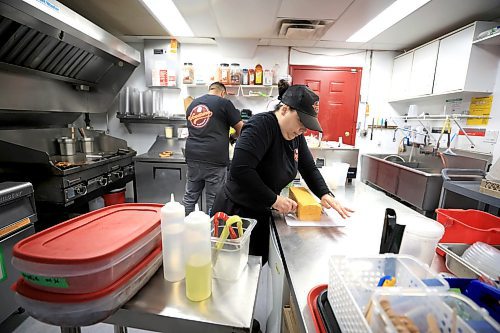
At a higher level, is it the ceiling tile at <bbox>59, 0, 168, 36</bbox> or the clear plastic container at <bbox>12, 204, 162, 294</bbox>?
the ceiling tile at <bbox>59, 0, 168, 36</bbox>

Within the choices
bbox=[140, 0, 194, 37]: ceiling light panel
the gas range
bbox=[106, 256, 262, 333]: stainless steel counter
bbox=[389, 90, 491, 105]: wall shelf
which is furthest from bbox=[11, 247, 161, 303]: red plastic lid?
bbox=[389, 90, 491, 105]: wall shelf

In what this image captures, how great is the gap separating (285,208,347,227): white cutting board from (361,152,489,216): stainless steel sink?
189cm

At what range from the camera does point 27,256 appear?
0.60 metres

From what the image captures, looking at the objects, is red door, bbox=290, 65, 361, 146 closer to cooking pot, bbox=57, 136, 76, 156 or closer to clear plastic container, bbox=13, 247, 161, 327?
cooking pot, bbox=57, 136, 76, 156

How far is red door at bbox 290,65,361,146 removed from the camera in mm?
3994

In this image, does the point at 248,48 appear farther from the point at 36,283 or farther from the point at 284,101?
the point at 36,283

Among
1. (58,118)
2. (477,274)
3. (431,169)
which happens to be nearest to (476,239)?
(477,274)

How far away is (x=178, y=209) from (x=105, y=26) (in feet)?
11.7

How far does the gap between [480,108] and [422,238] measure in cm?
314

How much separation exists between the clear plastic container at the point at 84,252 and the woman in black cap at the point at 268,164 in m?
0.60

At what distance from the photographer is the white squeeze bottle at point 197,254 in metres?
0.70

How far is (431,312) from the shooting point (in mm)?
490

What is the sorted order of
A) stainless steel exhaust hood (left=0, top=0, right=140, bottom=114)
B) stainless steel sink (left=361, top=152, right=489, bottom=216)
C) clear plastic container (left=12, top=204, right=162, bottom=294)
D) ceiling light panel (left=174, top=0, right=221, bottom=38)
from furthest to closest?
Answer: stainless steel sink (left=361, top=152, right=489, bottom=216) < ceiling light panel (left=174, top=0, right=221, bottom=38) < stainless steel exhaust hood (left=0, top=0, right=140, bottom=114) < clear plastic container (left=12, top=204, right=162, bottom=294)

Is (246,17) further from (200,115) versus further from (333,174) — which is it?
(333,174)
